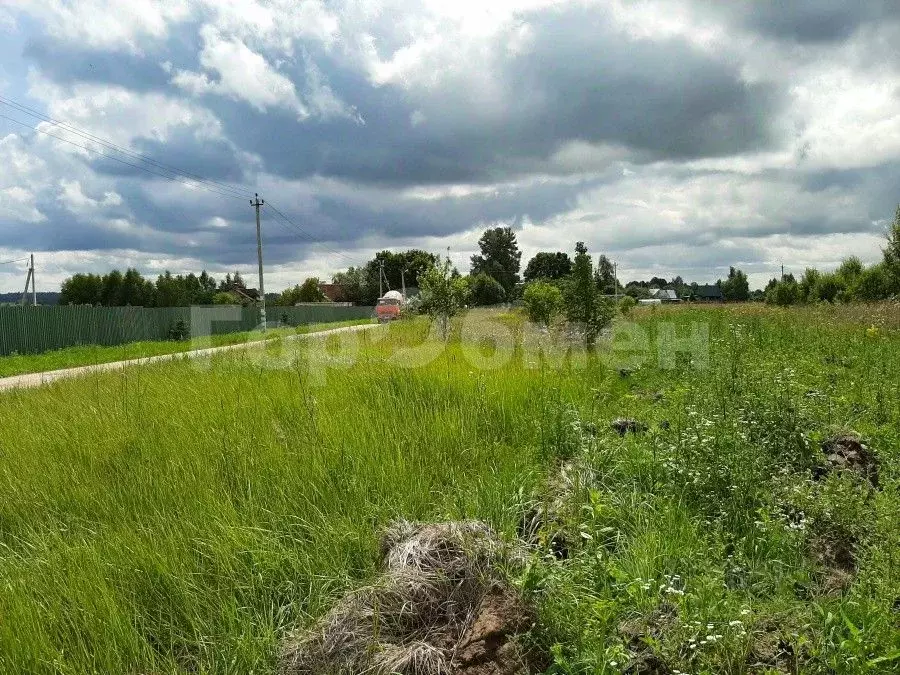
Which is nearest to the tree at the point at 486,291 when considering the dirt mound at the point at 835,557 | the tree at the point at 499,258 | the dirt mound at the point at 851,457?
the tree at the point at 499,258

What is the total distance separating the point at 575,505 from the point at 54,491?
11.5 feet

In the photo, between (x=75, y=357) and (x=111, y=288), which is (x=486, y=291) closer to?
(x=111, y=288)

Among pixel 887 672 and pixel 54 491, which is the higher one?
pixel 54 491

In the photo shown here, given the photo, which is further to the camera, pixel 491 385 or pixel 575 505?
pixel 491 385

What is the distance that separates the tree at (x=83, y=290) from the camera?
58.3 metres

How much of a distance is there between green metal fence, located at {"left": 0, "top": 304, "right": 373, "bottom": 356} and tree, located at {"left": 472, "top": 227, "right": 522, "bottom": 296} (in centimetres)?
3750

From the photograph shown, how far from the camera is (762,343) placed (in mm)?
11297

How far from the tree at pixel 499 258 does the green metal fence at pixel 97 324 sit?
1476 inches

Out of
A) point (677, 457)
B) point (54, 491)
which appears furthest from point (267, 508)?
point (677, 457)

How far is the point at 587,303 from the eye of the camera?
1363cm

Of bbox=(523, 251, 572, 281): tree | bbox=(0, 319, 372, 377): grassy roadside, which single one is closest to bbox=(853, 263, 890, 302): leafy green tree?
bbox=(0, 319, 372, 377): grassy roadside

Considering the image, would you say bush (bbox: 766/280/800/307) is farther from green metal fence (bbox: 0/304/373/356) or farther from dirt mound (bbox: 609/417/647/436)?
dirt mound (bbox: 609/417/647/436)

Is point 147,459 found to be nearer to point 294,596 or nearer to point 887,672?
point 294,596

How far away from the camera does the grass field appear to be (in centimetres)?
267
